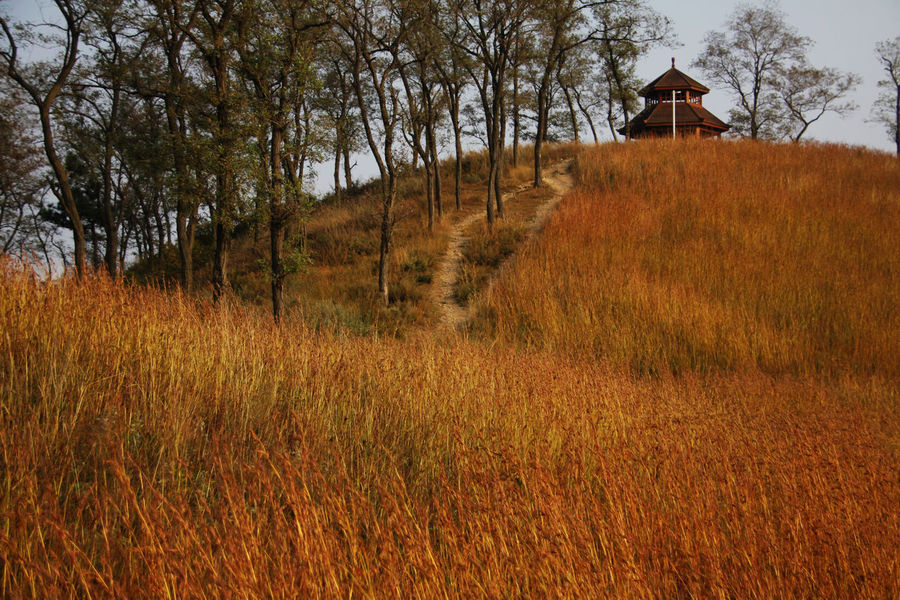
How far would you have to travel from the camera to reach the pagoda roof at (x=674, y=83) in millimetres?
37156

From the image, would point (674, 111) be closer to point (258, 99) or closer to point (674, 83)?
point (674, 83)

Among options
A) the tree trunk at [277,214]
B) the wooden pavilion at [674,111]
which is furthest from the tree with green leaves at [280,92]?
the wooden pavilion at [674,111]

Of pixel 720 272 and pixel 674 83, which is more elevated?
pixel 674 83

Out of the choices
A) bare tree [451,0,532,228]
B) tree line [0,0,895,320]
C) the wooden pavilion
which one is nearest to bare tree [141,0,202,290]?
tree line [0,0,895,320]

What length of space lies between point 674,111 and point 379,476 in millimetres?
38319

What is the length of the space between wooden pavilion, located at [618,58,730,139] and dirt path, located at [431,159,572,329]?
13.3m

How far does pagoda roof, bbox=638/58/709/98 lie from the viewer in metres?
37.2

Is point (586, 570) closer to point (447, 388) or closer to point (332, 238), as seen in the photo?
point (447, 388)

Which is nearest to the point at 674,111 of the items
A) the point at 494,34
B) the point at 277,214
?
the point at 494,34

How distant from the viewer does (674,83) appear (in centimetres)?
3744

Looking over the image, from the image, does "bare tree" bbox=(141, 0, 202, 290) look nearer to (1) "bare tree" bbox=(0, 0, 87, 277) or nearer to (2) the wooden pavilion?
(1) "bare tree" bbox=(0, 0, 87, 277)

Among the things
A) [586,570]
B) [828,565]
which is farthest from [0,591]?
[828,565]

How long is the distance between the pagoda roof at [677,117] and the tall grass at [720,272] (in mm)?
17943

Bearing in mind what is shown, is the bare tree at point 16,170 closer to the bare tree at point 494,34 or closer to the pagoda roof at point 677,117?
the bare tree at point 494,34
